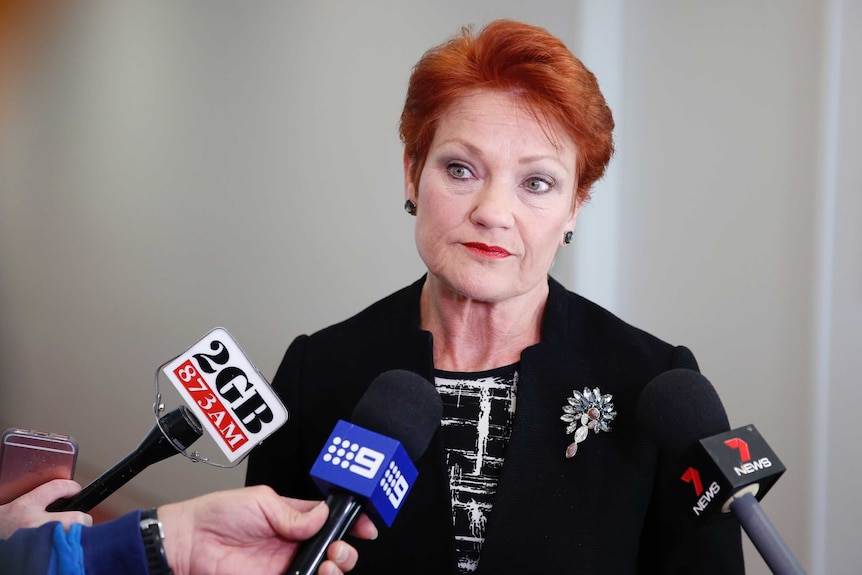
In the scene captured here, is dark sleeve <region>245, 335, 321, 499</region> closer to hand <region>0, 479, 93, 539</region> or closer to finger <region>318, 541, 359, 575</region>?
hand <region>0, 479, 93, 539</region>

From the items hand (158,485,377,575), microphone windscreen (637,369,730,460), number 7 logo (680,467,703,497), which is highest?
microphone windscreen (637,369,730,460)

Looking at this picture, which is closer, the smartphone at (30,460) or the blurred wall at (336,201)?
the smartphone at (30,460)

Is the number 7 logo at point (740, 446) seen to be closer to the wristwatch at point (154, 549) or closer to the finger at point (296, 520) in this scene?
the finger at point (296, 520)

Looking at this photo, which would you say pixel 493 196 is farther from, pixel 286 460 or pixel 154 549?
pixel 154 549

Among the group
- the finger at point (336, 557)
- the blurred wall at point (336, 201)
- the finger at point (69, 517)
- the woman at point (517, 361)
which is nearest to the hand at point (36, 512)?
the finger at point (69, 517)

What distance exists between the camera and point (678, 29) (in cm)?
246

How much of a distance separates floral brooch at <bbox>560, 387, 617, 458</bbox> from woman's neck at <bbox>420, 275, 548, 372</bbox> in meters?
0.13

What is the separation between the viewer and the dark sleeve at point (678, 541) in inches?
48.5

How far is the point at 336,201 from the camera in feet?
10.7

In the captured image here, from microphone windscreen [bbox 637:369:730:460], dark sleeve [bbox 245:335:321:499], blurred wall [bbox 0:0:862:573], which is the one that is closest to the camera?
microphone windscreen [bbox 637:369:730:460]

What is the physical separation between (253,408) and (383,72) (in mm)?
2050

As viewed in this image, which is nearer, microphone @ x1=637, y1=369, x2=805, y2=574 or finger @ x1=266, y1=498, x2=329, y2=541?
Result: microphone @ x1=637, y1=369, x2=805, y2=574

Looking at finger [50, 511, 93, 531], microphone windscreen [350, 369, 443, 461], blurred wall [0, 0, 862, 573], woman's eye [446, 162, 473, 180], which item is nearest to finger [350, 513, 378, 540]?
microphone windscreen [350, 369, 443, 461]

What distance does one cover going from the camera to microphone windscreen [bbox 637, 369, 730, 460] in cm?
104
